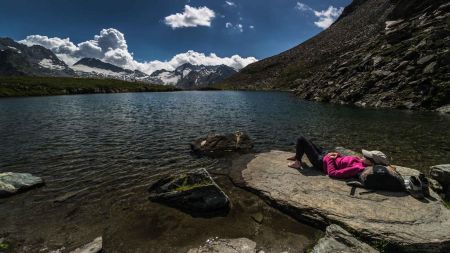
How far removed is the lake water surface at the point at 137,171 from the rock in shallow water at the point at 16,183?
1.50 ft

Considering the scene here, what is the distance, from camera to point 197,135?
3019 cm

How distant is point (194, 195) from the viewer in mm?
12242

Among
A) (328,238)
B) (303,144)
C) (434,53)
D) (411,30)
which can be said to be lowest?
(328,238)

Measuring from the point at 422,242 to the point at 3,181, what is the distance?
19.1 meters

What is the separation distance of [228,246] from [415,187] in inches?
327

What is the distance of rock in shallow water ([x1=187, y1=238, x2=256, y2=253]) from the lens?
915 centimetres

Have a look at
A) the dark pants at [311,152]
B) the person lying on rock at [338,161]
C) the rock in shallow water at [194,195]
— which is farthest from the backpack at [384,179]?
the rock in shallow water at [194,195]

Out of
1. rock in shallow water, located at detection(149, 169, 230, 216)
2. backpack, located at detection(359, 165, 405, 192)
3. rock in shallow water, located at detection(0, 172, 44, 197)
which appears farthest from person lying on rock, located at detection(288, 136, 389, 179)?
rock in shallow water, located at detection(0, 172, 44, 197)

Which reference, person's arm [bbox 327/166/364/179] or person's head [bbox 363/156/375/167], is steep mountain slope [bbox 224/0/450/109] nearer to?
person's head [bbox 363/156/375/167]

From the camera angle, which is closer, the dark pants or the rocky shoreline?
the rocky shoreline

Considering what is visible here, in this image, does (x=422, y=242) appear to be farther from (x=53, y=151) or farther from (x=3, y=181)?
(x=53, y=151)

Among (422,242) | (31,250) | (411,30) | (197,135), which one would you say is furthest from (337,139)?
(411,30)

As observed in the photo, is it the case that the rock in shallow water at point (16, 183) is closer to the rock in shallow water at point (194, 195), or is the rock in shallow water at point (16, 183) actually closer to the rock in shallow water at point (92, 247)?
the rock in shallow water at point (194, 195)

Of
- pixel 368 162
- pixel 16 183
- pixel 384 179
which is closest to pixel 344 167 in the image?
pixel 368 162
